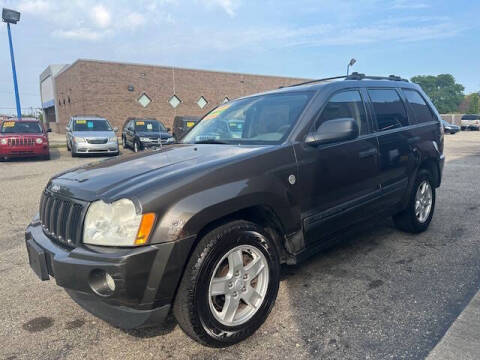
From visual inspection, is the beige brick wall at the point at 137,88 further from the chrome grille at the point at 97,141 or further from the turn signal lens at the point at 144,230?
the turn signal lens at the point at 144,230

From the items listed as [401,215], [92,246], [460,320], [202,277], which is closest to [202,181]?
[202,277]

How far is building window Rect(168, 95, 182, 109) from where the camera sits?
29.6m

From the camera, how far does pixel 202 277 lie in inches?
86.6

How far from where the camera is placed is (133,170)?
2584 millimetres

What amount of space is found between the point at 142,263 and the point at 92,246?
1.16 feet

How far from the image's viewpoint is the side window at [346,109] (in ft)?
10.6

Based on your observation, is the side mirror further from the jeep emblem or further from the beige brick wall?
the beige brick wall

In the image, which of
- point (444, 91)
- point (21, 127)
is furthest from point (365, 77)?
point (444, 91)

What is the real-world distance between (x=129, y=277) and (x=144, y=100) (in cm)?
2808

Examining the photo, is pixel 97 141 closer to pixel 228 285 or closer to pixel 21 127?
pixel 21 127

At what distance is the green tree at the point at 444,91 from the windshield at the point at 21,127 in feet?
300

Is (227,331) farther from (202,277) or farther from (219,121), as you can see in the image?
(219,121)

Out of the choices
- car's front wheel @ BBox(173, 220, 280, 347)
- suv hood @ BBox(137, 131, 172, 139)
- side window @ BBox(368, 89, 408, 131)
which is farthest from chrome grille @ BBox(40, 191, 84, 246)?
suv hood @ BBox(137, 131, 172, 139)

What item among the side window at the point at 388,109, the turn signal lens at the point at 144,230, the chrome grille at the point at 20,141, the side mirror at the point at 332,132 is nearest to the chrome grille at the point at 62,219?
the turn signal lens at the point at 144,230
